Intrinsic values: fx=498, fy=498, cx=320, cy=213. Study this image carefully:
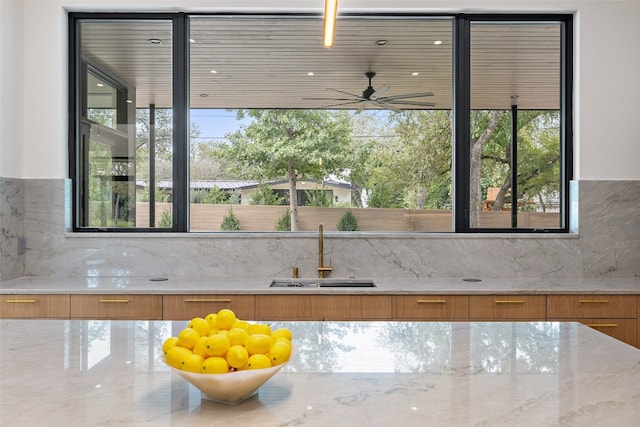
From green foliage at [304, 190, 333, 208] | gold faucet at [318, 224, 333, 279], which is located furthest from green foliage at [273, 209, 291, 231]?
gold faucet at [318, 224, 333, 279]

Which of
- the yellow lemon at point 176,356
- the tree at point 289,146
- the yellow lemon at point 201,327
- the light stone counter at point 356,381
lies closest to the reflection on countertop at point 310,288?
the tree at point 289,146

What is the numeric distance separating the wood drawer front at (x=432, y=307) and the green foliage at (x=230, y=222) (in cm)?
148

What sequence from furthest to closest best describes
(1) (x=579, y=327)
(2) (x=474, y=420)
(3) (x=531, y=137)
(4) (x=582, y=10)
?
(3) (x=531, y=137), (4) (x=582, y=10), (1) (x=579, y=327), (2) (x=474, y=420)

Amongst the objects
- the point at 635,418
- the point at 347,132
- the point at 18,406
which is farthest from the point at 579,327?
the point at 347,132

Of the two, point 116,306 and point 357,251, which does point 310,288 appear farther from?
point 116,306

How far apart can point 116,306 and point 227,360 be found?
7.16ft

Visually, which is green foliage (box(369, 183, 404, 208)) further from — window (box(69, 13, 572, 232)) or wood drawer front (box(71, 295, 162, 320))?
wood drawer front (box(71, 295, 162, 320))

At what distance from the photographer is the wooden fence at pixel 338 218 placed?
12.1 ft

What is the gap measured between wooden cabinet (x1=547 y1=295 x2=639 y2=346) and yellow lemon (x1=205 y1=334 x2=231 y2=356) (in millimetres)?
2484

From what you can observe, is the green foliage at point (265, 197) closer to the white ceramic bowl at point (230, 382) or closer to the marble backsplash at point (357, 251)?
the marble backsplash at point (357, 251)

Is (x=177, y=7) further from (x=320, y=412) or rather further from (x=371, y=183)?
(x=320, y=412)

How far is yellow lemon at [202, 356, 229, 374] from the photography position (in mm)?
992

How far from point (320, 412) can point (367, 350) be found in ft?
1.58

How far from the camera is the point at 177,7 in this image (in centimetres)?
351
